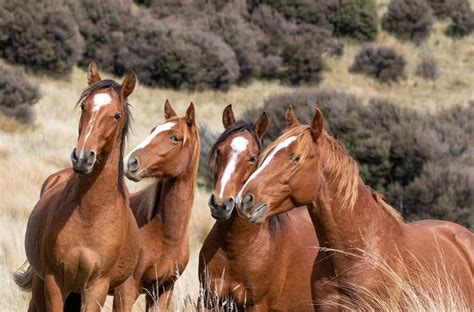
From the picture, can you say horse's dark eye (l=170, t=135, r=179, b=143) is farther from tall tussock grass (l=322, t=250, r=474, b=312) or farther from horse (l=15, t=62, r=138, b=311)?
tall tussock grass (l=322, t=250, r=474, b=312)

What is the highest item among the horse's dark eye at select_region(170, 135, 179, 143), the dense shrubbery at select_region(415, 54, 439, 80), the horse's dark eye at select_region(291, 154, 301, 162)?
the horse's dark eye at select_region(291, 154, 301, 162)

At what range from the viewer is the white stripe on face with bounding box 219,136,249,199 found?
591 centimetres

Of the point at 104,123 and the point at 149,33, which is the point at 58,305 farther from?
the point at 149,33

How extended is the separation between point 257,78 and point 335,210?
24.3 metres


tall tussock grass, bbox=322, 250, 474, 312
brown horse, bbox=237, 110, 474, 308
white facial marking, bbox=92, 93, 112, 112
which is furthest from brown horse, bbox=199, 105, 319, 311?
white facial marking, bbox=92, 93, 112, 112

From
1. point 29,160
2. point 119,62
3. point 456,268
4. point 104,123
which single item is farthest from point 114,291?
point 119,62

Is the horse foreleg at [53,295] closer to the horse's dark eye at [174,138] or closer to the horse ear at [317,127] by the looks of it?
the horse's dark eye at [174,138]

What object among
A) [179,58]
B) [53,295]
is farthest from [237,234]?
[179,58]

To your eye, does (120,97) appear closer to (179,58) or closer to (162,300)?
(162,300)

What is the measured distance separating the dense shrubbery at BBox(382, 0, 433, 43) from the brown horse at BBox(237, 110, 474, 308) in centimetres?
2917

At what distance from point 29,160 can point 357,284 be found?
1016 centimetres

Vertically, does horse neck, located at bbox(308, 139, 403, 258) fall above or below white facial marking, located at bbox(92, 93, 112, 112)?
below

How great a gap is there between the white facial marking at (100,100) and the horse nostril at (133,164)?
109 cm

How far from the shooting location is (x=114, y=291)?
6234 millimetres
